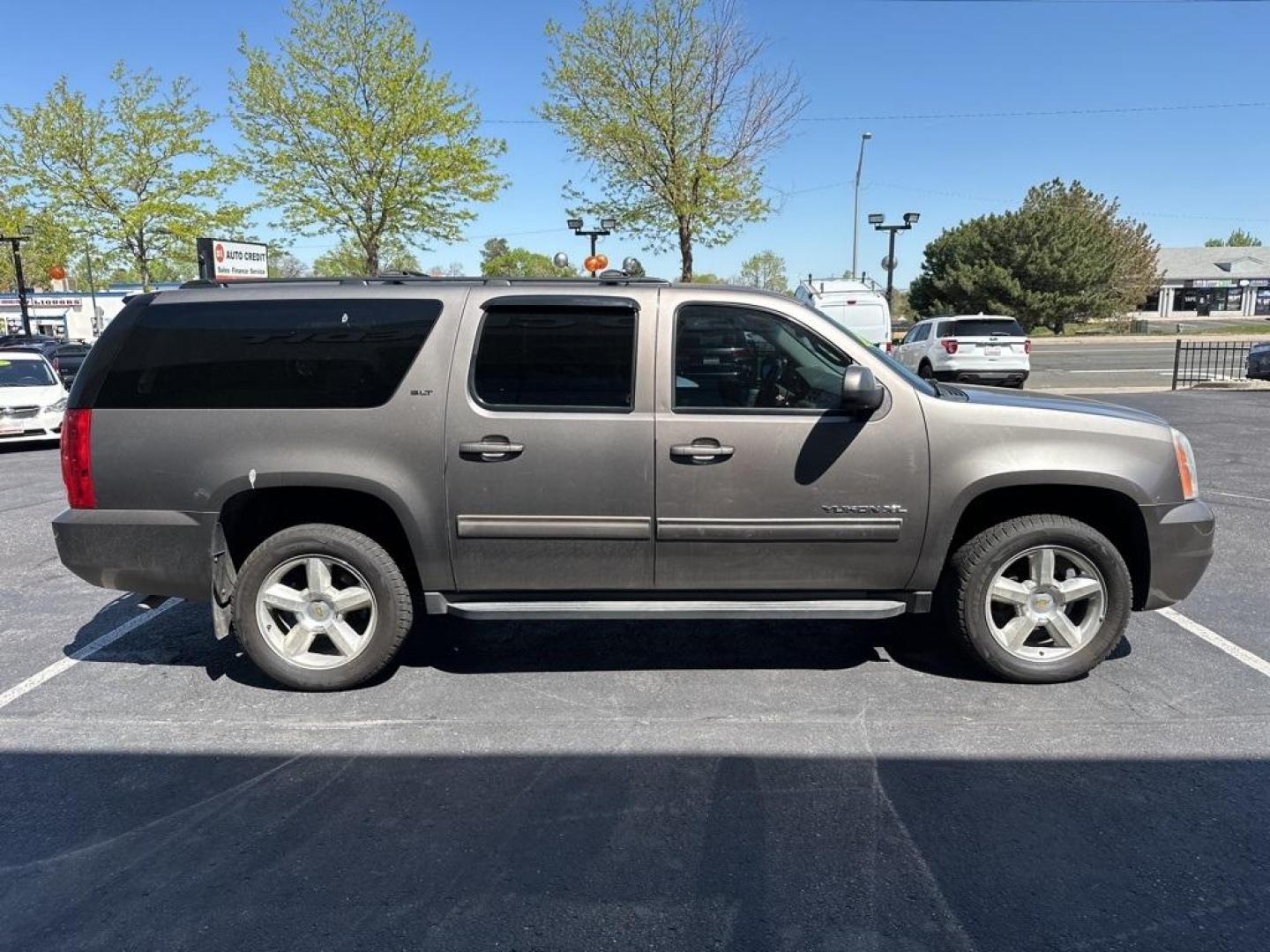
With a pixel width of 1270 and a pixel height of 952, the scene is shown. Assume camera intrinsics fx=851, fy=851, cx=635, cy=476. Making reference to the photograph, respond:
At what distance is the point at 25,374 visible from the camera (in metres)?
13.0

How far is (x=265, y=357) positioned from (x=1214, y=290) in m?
93.9

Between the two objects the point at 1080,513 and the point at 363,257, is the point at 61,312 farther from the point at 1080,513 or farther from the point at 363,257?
the point at 1080,513

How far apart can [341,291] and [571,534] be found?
1569 mm

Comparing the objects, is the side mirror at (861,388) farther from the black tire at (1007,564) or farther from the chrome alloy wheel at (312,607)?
the chrome alloy wheel at (312,607)

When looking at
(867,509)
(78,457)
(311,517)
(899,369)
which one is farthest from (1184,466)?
(78,457)

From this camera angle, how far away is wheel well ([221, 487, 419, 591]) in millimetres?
4047

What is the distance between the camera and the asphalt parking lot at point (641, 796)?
2498mm

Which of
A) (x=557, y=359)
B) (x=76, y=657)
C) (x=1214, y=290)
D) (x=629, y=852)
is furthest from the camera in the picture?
(x=1214, y=290)

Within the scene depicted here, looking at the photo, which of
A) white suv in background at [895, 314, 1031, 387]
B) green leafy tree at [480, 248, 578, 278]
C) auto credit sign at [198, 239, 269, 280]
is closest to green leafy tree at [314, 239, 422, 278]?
auto credit sign at [198, 239, 269, 280]

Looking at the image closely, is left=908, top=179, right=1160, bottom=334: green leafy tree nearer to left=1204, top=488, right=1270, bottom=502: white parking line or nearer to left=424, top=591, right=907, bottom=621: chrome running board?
left=1204, top=488, right=1270, bottom=502: white parking line

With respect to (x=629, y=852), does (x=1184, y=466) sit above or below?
above

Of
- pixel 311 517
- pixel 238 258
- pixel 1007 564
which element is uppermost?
pixel 238 258

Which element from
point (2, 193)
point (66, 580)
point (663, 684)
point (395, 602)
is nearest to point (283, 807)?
point (395, 602)

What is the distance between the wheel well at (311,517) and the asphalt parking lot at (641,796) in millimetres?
673
